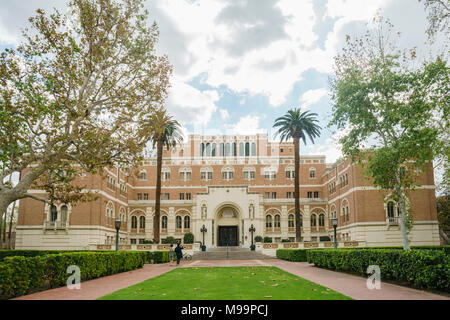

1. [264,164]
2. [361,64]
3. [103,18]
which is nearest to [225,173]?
[264,164]

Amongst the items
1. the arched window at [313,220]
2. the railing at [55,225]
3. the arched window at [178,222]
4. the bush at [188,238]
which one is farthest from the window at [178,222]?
the arched window at [313,220]

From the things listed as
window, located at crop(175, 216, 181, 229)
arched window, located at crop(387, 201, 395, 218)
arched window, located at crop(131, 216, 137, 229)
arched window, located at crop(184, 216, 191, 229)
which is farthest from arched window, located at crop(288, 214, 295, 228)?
arched window, located at crop(131, 216, 137, 229)

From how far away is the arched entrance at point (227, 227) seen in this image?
48.3m

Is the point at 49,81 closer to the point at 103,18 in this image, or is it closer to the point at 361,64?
the point at 103,18

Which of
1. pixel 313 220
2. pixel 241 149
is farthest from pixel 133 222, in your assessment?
pixel 313 220

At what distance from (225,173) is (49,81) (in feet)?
135

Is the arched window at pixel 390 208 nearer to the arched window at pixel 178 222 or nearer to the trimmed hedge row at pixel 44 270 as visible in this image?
the arched window at pixel 178 222

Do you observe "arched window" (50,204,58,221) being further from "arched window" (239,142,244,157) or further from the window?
"arched window" (239,142,244,157)

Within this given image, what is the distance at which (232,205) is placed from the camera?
48.2 meters

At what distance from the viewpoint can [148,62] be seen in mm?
16422

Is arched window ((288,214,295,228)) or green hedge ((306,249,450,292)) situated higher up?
arched window ((288,214,295,228))

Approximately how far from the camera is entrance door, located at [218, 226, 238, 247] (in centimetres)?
4800
